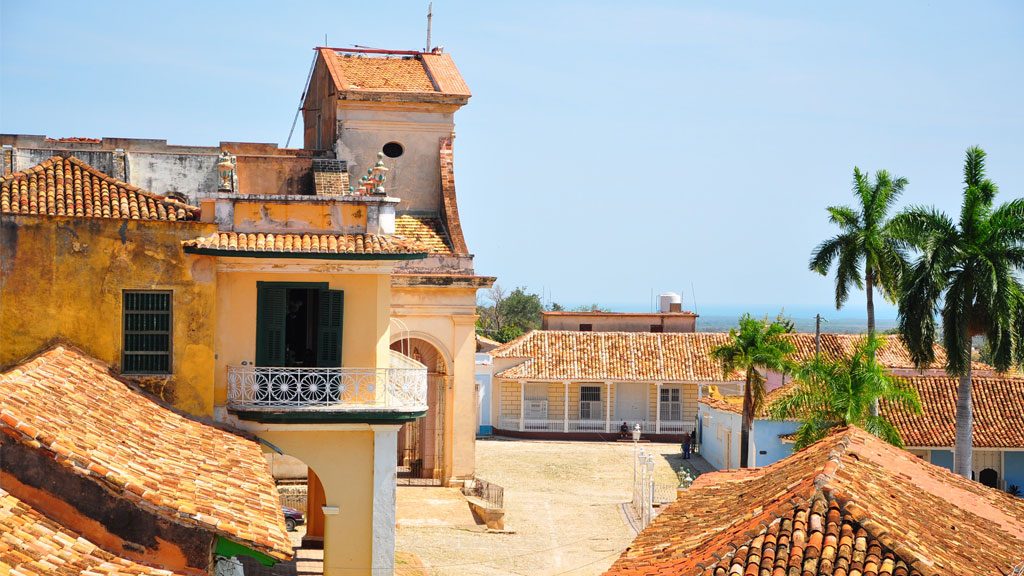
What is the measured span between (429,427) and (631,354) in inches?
842

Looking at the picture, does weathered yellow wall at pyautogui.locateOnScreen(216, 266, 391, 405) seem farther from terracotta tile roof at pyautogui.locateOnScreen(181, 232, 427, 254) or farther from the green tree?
the green tree

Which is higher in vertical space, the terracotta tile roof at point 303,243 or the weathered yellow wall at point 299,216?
the weathered yellow wall at point 299,216

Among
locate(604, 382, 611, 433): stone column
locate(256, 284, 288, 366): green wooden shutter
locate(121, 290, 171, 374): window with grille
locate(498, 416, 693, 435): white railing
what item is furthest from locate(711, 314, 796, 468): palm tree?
locate(121, 290, 171, 374): window with grille

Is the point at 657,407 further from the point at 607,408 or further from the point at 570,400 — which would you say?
the point at 570,400

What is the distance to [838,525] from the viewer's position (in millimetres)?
14125

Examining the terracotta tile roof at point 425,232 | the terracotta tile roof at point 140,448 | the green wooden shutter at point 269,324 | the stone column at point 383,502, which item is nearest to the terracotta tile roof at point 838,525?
the stone column at point 383,502

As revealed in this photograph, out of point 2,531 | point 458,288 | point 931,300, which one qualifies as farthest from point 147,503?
point 931,300

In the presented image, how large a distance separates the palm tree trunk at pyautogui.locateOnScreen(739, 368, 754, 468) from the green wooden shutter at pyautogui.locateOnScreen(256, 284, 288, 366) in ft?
64.2

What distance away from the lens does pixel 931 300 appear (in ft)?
106

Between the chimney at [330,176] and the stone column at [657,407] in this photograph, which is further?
the stone column at [657,407]

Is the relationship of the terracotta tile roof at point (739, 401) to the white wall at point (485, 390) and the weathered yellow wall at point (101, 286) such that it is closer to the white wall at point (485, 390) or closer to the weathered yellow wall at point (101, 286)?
the white wall at point (485, 390)

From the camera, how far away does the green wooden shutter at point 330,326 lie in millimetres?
20047

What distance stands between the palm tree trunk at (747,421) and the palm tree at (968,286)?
5.46m

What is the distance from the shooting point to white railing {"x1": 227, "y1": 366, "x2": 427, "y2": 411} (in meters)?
19.5
